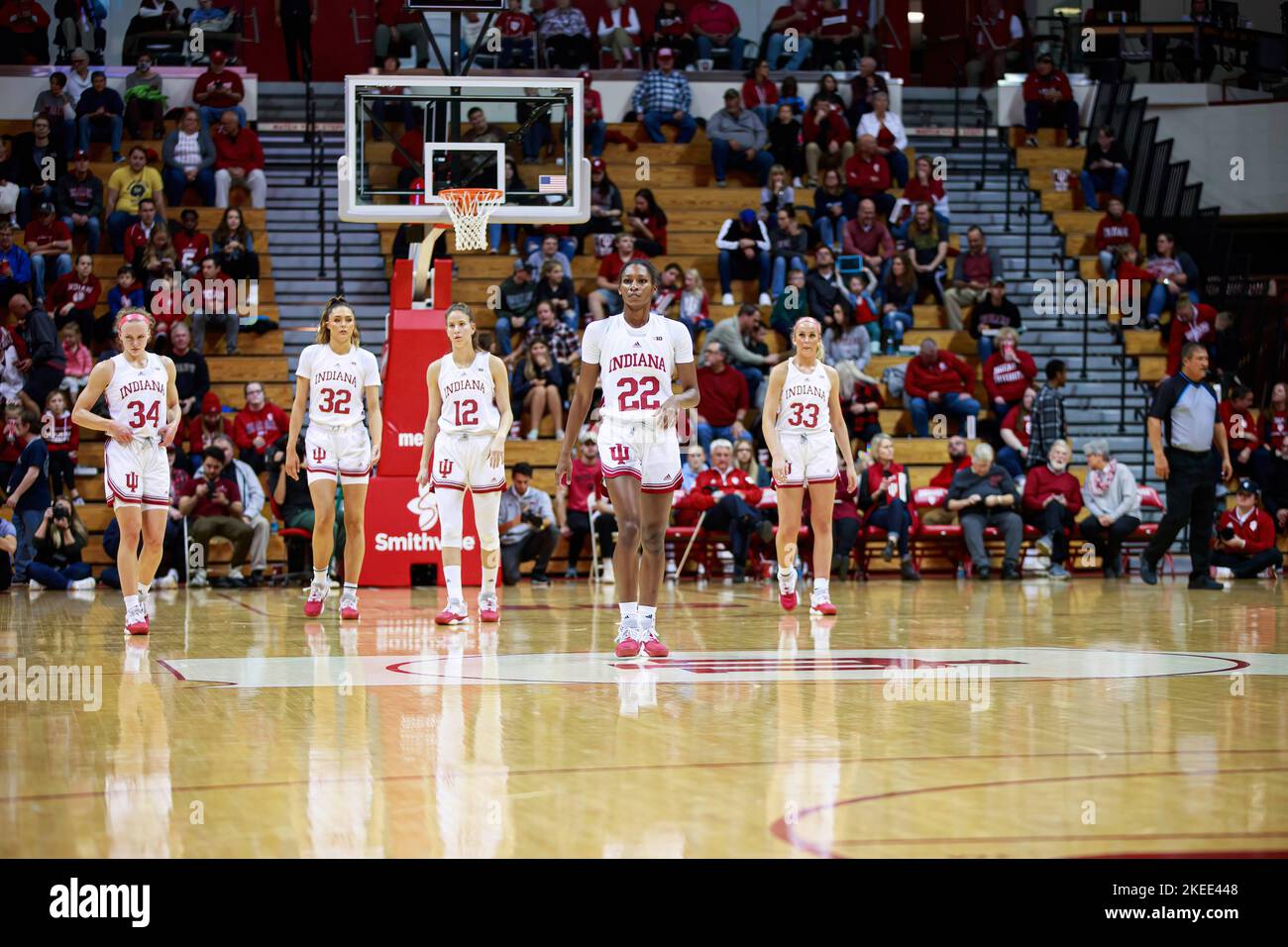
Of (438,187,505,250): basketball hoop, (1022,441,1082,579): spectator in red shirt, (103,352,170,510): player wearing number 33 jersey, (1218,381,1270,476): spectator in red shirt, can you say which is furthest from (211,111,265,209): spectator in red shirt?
(1218,381,1270,476): spectator in red shirt

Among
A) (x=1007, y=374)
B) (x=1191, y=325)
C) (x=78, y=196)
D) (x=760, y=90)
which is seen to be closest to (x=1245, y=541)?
(x=1007, y=374)

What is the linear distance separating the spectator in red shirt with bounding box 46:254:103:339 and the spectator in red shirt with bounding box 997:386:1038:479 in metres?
10.4

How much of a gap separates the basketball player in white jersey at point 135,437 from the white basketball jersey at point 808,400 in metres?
4.45

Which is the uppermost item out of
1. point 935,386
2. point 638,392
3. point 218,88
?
point 218,88

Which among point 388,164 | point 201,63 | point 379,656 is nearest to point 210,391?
point 388,164

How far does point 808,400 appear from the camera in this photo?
11.8 metres

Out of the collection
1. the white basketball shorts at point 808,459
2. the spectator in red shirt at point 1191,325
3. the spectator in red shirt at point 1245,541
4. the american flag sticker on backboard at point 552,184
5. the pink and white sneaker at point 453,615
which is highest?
the american flag sticker on backboard at point 552,184

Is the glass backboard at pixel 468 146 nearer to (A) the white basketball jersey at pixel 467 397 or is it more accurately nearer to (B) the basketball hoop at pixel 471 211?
(B) the basketball hoop at pixel 471 211

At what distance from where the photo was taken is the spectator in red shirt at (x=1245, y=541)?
1598cm

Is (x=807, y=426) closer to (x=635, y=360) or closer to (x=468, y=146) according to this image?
(x=635, y=360)

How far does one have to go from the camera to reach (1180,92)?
78.0 ft

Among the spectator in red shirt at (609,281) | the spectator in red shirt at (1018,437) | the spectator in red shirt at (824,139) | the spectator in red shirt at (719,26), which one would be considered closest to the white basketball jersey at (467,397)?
the spectator in red shirt at (609,281)

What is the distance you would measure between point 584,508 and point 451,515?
5597 mm
